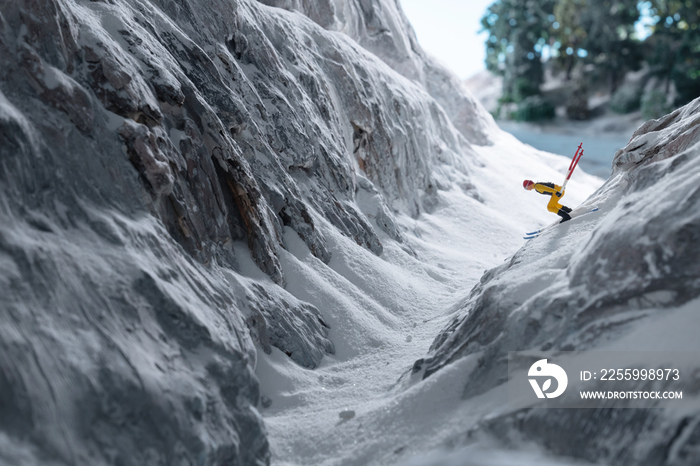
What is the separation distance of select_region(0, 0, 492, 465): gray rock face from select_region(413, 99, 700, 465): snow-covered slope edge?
6.73 ft

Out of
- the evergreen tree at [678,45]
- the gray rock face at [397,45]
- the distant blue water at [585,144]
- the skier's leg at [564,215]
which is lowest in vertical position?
the skier's leg at [564,215]

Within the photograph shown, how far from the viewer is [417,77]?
2241 cm

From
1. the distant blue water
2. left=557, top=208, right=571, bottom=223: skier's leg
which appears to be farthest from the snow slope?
the distant blue water

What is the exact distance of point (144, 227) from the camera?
5.04 metres

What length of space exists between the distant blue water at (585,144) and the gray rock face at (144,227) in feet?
86.7

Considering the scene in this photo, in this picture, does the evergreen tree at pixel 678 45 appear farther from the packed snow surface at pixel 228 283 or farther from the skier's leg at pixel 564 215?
the skier's leg at pixel 564 215

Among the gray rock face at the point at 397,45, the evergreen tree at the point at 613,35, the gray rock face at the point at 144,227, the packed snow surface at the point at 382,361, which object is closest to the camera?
the gray rock face at the point at 144,227

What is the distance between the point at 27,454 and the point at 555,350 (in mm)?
3713

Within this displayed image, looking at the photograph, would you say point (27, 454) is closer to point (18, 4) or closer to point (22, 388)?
point (22, 388)

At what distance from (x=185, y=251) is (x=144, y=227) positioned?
68cm

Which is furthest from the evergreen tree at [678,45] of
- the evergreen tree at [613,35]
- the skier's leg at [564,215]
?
the skier's leg at [564,215]

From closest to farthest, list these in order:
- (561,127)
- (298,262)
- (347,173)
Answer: (298,262)
(347,173)
(561,127)

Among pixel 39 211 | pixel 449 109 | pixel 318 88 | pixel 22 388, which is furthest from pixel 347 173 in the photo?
pixel 449 109

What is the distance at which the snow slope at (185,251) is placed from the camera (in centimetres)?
385
